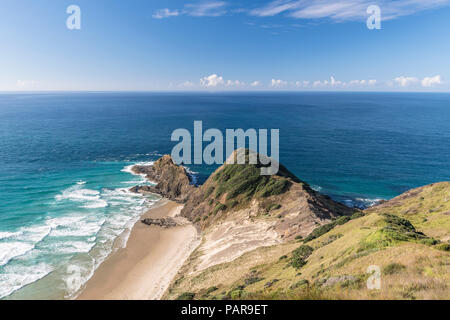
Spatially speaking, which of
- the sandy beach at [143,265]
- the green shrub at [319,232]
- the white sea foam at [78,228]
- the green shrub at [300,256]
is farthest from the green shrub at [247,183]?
the white sea foam at [78,228]

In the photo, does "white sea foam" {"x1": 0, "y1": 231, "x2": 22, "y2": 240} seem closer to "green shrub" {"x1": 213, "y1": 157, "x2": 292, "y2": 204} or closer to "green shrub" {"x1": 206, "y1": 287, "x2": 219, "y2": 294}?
→ "green shrub" {"x1": 213, "y1": 157, "x2": 292, "y2": 204}

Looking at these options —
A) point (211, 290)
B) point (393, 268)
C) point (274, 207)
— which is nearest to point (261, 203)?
point (274, 207)

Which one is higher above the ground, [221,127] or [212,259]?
[221,127]

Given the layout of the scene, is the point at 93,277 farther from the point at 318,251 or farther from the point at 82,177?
the point at 82,177

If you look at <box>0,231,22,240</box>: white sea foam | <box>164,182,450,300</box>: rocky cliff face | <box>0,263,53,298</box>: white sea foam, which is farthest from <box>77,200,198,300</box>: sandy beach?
<box>0,231,22,240</box>: white sea foam
